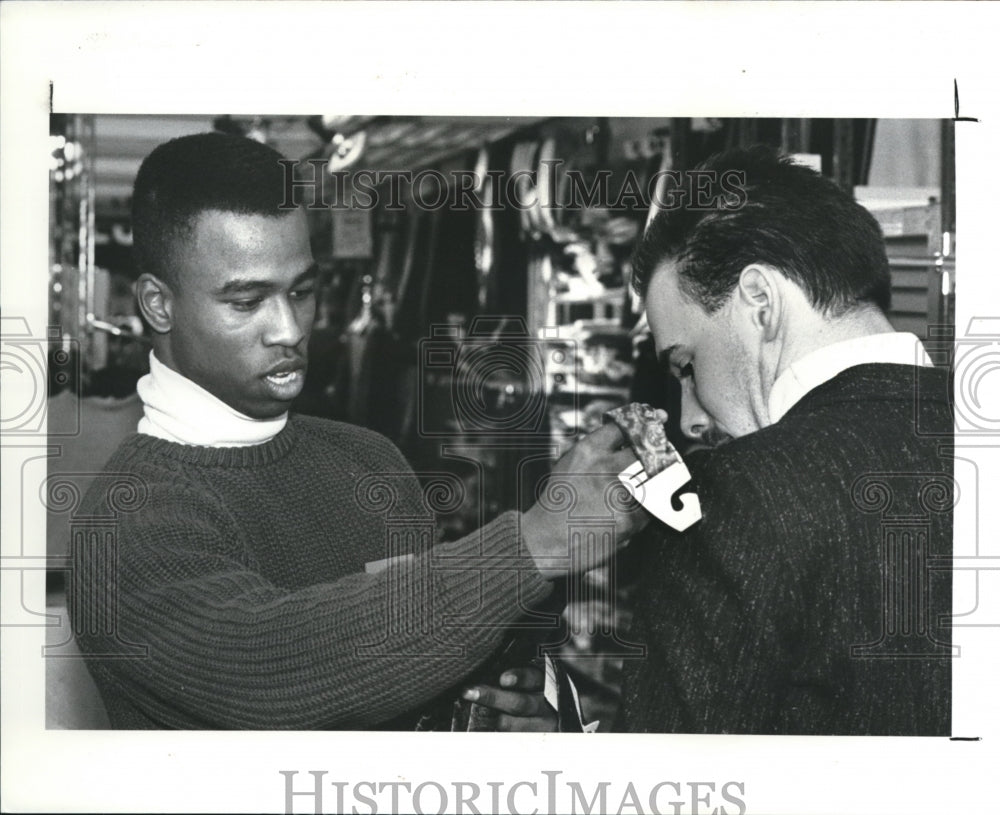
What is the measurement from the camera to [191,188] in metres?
2.08

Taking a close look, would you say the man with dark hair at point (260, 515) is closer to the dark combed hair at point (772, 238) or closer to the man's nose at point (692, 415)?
the man's nose at point (692, 415)

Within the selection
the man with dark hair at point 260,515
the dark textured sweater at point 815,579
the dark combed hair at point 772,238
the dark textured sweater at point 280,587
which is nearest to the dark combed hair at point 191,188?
the man with dark hair at point 260,515

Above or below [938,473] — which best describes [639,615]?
below

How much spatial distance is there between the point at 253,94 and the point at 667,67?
759 millimetres

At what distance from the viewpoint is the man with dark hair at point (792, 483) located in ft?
6.33

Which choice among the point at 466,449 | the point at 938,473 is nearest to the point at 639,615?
the point at 466,449

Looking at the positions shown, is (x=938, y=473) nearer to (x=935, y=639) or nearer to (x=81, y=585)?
(x=935, y=639)

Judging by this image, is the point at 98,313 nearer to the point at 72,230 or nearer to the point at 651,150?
the point at 72,230

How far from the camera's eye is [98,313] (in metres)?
2.10

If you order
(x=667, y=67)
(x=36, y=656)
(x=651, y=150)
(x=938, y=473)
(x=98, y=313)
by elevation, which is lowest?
(x=36, y=656)

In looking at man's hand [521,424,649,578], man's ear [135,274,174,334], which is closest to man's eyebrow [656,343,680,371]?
man's hand [521,424,649,578]

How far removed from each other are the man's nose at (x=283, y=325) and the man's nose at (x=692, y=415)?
70 centimetres

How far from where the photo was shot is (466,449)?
2.09 m

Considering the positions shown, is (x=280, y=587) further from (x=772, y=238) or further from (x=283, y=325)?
(x=772, y=238)
